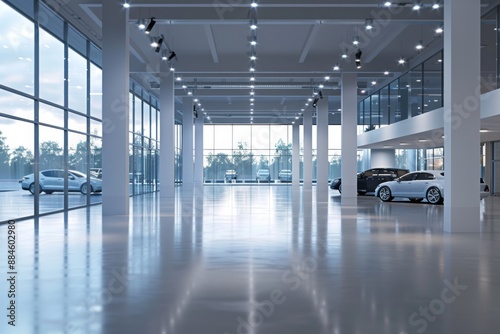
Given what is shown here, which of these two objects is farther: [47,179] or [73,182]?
[73,182]

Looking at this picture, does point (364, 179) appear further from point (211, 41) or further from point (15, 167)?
point (15, 167)

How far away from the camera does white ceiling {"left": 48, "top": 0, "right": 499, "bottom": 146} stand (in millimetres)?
16562

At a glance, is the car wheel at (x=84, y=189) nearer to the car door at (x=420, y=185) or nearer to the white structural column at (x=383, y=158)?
the car door at (x=420, y=185)

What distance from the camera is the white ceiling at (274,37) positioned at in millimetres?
16562

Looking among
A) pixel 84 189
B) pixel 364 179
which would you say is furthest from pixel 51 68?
pixel 364 179

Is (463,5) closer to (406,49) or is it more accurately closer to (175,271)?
(175,271)

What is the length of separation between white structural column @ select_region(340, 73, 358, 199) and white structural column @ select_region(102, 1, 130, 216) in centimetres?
1335

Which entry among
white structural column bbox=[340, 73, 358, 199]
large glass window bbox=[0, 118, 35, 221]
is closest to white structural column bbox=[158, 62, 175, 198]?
white structural column bbox=[340, 73, 358, 199]

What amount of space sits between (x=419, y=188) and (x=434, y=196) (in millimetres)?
741

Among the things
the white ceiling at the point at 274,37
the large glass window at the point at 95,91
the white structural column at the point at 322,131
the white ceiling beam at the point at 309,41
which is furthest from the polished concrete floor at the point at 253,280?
the white structural column at the point at 322,131

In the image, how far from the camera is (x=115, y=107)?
1575 cm

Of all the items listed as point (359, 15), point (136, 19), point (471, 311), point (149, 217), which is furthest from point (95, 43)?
point (471, 311)

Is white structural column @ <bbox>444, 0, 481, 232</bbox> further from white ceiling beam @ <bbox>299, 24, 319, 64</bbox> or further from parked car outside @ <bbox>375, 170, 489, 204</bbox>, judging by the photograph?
parked car outside @ <bbox>375, 170, 489, 204</bbox>

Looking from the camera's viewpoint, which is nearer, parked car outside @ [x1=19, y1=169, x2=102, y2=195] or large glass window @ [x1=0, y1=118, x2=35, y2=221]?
large glass window @ [x1=0, y1=118, x2=35, y2=221]
